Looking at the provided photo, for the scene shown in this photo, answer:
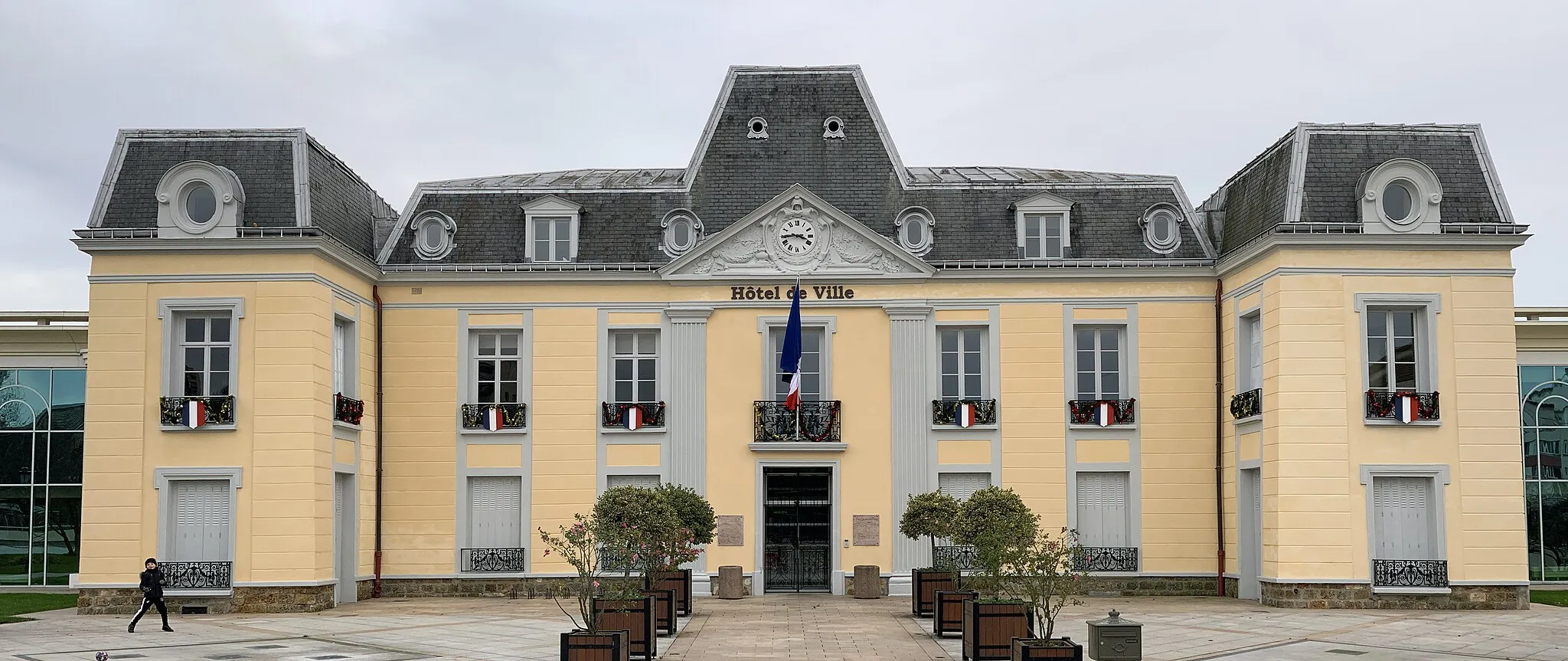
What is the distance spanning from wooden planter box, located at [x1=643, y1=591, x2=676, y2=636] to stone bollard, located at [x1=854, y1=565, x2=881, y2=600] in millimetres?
7925

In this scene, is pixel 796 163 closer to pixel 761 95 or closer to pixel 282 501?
pixel 761 95

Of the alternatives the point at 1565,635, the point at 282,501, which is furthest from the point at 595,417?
the point at 1565,635

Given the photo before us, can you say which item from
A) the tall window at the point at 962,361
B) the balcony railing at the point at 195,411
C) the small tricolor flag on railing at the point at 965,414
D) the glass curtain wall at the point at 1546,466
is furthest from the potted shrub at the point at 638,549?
the glass curtain wall at the point at 1546,466

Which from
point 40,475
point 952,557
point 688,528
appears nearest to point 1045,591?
point 688,528

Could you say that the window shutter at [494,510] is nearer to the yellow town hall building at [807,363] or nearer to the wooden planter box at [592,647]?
the yellow town hall building at [807,363]

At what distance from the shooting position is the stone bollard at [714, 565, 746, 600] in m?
30.3

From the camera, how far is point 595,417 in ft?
103

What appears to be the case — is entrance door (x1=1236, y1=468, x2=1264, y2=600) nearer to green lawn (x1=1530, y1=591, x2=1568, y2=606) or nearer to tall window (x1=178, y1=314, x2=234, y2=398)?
green lawn (x1=1530, y1=591, x2=1568, y2=606)

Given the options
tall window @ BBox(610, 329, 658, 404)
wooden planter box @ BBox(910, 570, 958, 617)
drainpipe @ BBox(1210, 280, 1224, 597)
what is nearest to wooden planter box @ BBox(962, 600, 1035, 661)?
wooden planter box @ BBox(910, 570, 958, 617)

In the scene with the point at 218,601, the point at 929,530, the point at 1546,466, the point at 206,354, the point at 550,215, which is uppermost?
the point at 550,215

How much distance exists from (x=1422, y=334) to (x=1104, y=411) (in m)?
6.21

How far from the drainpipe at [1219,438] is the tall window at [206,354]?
400 centimetres

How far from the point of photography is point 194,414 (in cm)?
2742

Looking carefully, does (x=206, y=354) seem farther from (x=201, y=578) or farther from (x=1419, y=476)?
(x=1419, y=476)
